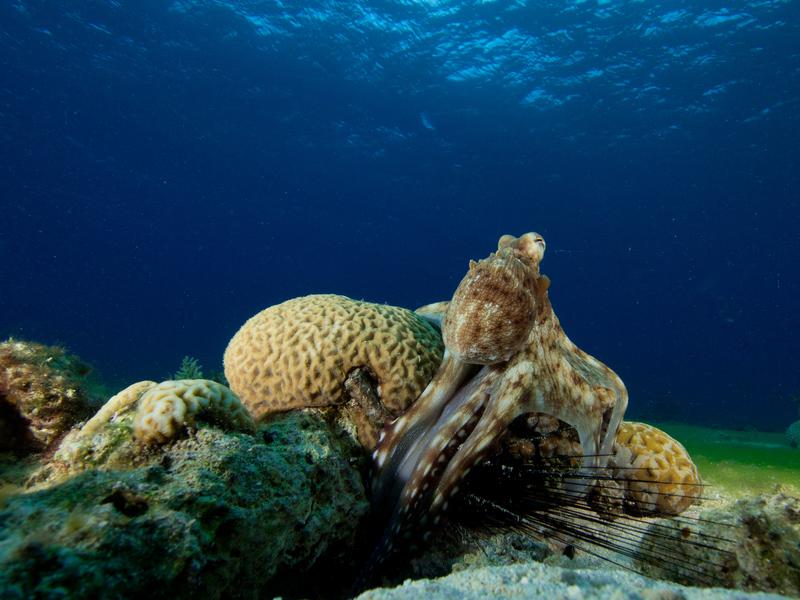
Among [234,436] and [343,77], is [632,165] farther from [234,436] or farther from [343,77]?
[234,436]

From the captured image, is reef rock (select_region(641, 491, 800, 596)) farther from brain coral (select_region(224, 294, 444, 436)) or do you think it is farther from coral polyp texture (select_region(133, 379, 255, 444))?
coral polyp texture (select_region(133, 379, 255, 444))

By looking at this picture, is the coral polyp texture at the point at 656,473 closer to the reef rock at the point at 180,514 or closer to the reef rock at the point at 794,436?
Result: the reef rock at the point at 180,514

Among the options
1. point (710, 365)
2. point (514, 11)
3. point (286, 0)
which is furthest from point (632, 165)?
point (710, 365)

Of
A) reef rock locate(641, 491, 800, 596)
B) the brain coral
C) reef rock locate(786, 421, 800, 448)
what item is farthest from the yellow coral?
reef rock locate(786, 421, 800, 448)

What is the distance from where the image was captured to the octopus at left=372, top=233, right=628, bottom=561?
252cm

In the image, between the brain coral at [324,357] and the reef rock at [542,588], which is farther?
the brain coral at [324,357]

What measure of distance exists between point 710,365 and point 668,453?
119 metres

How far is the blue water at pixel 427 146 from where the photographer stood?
27812mm

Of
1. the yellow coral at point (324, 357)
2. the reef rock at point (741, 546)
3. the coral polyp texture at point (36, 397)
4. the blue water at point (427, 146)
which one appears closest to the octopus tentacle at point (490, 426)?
the yellow coral at point (324, 357)

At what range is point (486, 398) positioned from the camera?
2787 millimetres

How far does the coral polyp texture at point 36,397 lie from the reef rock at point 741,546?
431 centimetres

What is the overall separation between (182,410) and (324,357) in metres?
1.36

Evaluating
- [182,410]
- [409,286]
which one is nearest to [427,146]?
[182,410]

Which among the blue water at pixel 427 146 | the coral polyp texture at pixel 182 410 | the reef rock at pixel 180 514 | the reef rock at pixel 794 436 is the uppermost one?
the blue water at pixel 427 146
